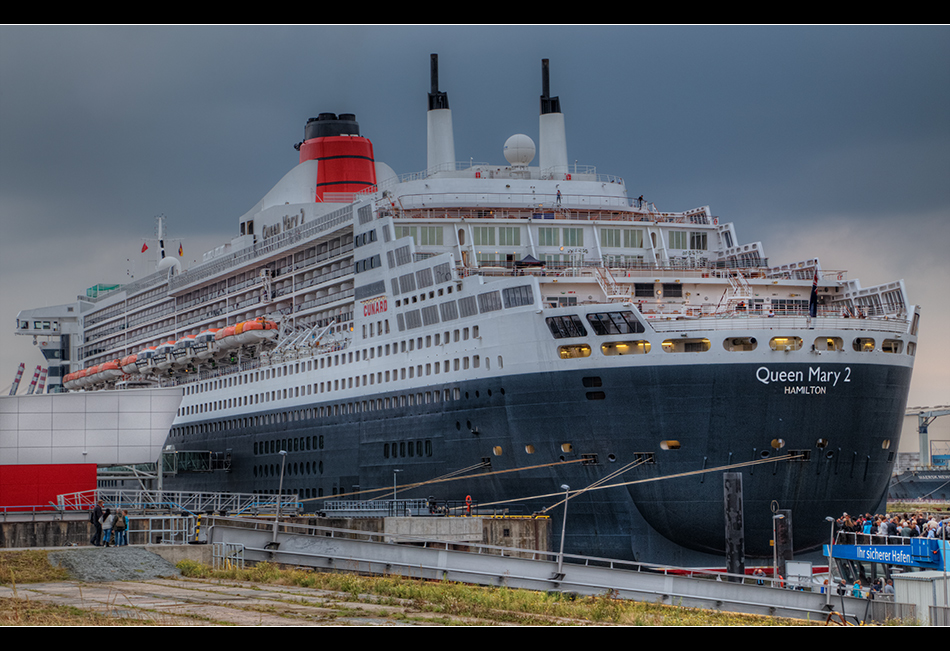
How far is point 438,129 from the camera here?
168ft

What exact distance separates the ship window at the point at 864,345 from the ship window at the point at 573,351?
7985 mm

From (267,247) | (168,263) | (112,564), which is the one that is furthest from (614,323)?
(168,263)

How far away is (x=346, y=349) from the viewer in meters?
46.3

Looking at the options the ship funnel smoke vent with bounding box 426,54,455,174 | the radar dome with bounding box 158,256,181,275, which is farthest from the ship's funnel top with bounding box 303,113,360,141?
the radar dome with bounding box 158,256,181,275

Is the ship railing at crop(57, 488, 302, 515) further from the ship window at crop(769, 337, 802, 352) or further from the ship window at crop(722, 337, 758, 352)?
the ship window at crop(769, 337, 802, 352)

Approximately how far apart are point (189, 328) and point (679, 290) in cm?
3376

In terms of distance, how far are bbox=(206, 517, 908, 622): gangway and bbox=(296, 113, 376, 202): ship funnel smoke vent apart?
3275cm

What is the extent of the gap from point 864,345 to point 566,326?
8.94 metres

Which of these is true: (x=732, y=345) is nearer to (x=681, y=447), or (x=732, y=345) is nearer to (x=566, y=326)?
(x=681, y=447)

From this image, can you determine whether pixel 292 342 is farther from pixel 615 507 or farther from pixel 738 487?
pixel 738 487

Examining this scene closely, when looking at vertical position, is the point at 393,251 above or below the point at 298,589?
above

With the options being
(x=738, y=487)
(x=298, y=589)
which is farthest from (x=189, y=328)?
(x=298, y=589)

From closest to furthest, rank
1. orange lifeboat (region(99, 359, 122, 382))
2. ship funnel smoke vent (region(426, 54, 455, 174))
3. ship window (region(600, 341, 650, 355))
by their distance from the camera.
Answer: ship window (region(600, 341, 650, 355)) → ship funnel smoke vent (region(426, 54, 455, 174)) → orange lifeboat (region(99, 359, 122, 382))

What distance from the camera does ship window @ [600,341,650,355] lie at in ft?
113
